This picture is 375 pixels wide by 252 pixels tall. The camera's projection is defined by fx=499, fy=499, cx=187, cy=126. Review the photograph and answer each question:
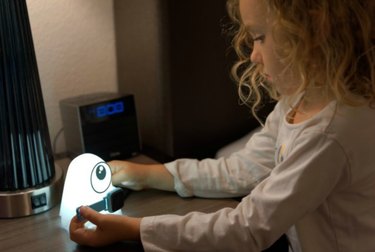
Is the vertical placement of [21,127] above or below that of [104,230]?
above

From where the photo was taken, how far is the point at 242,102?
3.53ft

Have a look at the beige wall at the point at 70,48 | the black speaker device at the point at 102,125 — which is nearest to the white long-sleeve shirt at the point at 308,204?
the black speaker device at the point at 102,125

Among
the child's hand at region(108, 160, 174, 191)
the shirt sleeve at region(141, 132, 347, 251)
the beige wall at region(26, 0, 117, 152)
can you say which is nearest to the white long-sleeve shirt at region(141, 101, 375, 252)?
the shirt sleeve at region(141, 132, 347, 251)

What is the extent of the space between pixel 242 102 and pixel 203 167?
0.27m

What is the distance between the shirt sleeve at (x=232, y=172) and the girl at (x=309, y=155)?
0.10 m

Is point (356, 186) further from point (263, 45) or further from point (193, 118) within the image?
point (193, 118)

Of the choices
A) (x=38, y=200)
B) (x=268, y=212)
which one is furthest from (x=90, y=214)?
(x=268, y=212)

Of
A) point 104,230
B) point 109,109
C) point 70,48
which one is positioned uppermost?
point 70,48

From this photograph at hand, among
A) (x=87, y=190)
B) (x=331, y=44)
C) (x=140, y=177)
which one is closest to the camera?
(x=331, y=44)

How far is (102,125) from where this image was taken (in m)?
0.94

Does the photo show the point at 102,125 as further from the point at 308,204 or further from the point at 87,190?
the point at 308,204

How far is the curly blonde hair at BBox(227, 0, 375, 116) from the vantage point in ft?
1.95

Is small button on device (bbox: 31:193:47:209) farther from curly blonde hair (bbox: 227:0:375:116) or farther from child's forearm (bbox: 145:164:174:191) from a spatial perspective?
curly blonde hair (bbox: 227:0:375:116)

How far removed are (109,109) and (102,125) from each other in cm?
3
